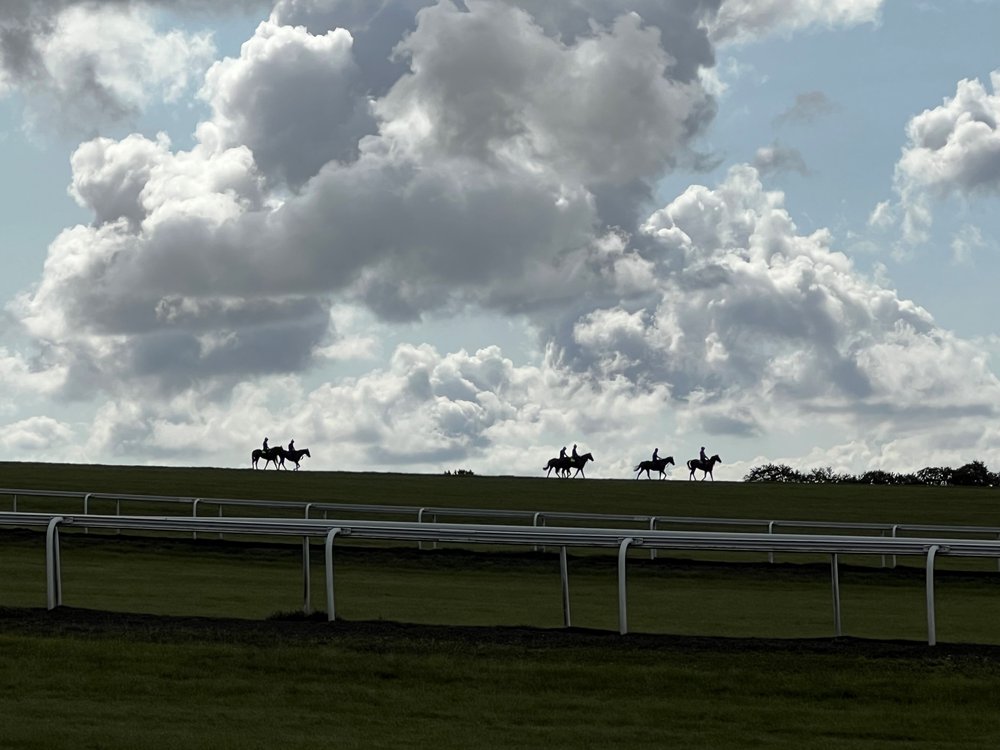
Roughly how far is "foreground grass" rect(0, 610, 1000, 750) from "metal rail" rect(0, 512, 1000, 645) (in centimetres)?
66

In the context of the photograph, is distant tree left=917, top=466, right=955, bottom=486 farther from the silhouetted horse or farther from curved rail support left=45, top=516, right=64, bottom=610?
curved rail support left=45, top=516, right=64, bottom=610

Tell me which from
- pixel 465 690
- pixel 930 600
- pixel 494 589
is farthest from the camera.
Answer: pixel 494 589

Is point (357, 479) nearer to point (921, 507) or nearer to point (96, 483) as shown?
point (96, 483)

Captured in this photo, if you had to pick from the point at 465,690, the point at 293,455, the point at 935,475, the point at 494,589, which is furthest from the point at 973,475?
the point at 465,690

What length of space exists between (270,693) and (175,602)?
5904mm

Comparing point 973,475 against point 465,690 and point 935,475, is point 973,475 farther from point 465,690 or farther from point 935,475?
point 465,690

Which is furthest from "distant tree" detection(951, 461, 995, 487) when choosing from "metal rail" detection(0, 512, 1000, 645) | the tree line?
"metal rail" detection(0, 512, 1000, 645)

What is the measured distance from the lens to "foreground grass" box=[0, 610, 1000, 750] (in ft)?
29.5

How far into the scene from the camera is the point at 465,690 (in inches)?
404

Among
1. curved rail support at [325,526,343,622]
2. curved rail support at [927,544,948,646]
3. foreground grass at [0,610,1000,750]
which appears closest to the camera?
foreground grass at [0,610,1000,750]

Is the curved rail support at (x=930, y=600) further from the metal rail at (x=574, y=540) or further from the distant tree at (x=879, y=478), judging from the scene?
the distant tree at (x=879, y=478)

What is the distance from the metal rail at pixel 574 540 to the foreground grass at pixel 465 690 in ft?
2.15

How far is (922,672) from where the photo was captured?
1061 centimetres

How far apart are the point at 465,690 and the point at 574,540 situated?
246 cm
